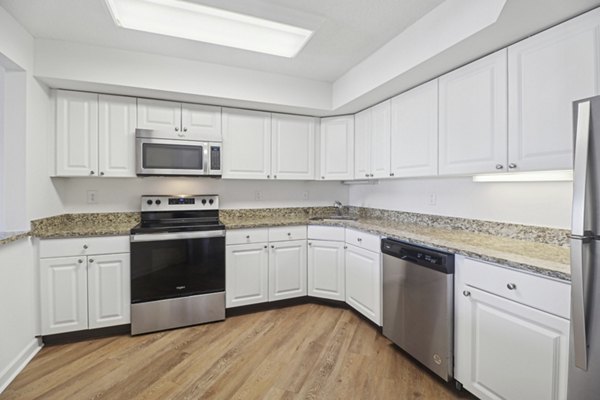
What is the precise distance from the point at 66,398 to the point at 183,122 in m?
2.24

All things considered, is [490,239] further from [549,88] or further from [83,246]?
[83,246]

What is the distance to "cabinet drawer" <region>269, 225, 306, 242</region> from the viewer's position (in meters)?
2.95

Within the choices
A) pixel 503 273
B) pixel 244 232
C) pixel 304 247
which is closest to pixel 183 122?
pixel 244 232

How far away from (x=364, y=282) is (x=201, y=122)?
2.19m

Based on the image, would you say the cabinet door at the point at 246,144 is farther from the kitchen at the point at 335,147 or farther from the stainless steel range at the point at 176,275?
the stainless steel range at the point at 176,275

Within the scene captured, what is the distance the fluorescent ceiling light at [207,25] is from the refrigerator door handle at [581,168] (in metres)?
1.72

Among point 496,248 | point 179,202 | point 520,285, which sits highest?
point 179,202

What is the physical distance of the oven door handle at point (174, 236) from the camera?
247 cm

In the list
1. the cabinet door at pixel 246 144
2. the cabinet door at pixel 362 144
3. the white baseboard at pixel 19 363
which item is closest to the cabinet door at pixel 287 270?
the cabinet door at pixel 246 144

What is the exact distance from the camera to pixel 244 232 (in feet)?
9.34

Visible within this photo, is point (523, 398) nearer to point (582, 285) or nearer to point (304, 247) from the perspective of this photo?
point (582, 285)

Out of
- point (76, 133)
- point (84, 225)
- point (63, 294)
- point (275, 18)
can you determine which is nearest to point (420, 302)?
point (275, 18)

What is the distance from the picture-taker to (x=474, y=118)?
1936mm

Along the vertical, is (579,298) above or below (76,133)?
below
